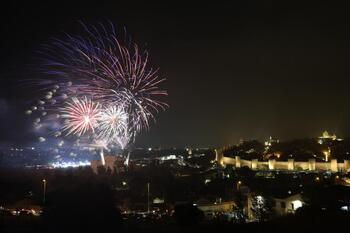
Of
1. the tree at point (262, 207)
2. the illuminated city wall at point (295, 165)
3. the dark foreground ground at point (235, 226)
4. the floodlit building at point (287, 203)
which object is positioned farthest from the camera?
the illuminated city wall at point (295, 165)

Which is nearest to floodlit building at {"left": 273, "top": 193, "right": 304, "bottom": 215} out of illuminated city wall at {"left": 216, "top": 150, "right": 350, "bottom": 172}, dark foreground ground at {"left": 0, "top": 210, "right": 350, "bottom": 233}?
dark foreground ground at {"left": 0, "top": 210, "right": 350, "bottom": 233}

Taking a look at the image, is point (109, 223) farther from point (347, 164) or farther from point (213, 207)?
point (347, 164)

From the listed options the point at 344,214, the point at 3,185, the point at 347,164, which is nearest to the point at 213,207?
the point at 344,214

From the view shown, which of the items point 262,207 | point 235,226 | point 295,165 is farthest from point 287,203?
point 295,165

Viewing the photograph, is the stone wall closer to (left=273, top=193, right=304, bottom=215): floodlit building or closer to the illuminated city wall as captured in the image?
the illuminated city wall

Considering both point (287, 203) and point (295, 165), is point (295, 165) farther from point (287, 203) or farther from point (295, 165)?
point (287, 203)

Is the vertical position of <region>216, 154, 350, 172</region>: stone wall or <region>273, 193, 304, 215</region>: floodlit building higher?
<region>273, 193, 304, 215</region>: floodlit building

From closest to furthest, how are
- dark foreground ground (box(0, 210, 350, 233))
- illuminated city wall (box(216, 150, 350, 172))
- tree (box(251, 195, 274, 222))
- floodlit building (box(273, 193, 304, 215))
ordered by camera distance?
dark foreground ground (box(0, 210, 350, 233))
tree (box(251, 195, 274, 222))
floodlit building (box(273, 193, 304, 215))
illuminated city wall (box(216, 150, 350, 172))

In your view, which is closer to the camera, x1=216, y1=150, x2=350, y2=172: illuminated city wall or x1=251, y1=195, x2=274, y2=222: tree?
x1=251, y1=195, x2=274, y2=222: tree

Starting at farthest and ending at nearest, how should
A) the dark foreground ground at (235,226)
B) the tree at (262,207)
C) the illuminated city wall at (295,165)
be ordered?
the illuminated city wall at (295,165) → the tree at (262,207) → the dark foreground ground at (235,226)

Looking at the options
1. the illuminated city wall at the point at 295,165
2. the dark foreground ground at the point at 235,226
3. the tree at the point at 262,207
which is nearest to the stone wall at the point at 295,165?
Answer: the illuminated city wall at the point at 295,165

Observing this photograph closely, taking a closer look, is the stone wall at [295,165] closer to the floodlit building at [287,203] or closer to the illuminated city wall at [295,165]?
the illuminated city wall at [295,165]
